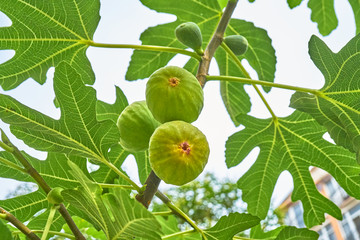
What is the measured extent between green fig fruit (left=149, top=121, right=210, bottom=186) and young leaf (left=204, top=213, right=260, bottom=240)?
0.27 meters

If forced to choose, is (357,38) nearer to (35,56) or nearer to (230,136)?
(230,136)

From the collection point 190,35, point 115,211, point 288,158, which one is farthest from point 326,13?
point 115,211

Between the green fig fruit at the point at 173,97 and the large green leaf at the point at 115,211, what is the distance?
0.29 meters

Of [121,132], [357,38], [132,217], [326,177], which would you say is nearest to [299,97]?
[357,38]

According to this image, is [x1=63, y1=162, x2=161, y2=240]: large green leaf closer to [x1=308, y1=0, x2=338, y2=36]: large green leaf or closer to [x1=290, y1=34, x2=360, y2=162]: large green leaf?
[x1=290, y1=34, x2=360, y2=162]: large green leaf

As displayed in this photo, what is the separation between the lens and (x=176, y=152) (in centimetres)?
106

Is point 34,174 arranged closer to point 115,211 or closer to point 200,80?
point 115,211

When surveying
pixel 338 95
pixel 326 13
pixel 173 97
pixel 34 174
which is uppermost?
pixel 326 13

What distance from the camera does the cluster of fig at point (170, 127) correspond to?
107 centimetres

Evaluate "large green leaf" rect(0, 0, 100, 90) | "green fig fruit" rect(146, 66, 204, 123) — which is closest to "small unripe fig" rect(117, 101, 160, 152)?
"green fig fruit" rect(146, 66, 204, 123)

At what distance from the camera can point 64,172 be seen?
4.50ft

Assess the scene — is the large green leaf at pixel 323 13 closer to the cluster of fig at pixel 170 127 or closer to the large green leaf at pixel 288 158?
the large green leaf at pixel 288 158

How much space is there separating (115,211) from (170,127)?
0.25 metres

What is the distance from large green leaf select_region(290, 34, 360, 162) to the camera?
1.43 meters
